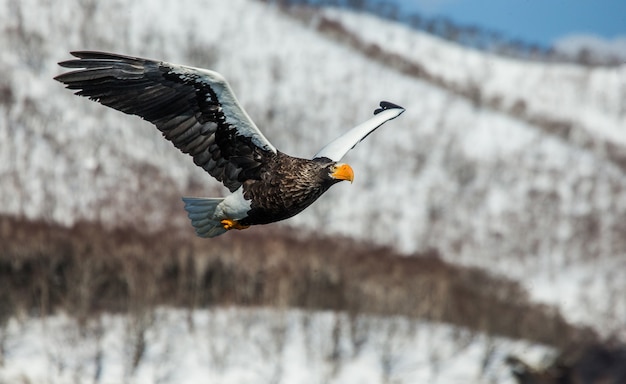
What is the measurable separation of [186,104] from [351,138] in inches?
63.8

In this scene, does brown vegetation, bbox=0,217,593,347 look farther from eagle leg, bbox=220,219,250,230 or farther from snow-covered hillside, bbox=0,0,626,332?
eagle leg, bbox=220,219,250,230

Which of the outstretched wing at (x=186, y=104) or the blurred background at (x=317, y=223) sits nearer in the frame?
the outstretched wing at (x=186, y=104)

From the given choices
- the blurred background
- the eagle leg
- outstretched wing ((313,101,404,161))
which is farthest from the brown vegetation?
the eagle leg

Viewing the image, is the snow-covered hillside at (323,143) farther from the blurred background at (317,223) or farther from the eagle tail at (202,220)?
the eagle tail at (202,220)

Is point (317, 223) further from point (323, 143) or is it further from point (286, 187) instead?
point (286, 187)

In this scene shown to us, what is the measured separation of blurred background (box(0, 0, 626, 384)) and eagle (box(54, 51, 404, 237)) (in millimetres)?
16059

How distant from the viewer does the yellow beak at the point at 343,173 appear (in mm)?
7770

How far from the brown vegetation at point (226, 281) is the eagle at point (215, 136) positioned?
17.5 m

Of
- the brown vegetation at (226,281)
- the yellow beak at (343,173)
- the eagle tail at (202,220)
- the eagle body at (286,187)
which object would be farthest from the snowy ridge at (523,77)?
the yellow beak at (343,173)

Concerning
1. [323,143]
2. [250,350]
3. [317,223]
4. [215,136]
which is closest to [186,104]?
[215,136]

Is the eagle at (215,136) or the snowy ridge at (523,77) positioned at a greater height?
the snowy ridge at (523,77)

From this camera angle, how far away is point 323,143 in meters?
48.6

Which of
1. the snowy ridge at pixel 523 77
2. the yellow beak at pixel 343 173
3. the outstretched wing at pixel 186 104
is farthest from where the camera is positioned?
the snowy ridge at pixel 523 77

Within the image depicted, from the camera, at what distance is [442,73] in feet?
227
